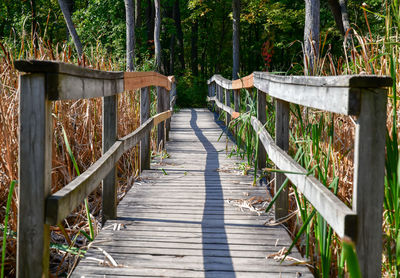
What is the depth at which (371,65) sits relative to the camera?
3.18 metres

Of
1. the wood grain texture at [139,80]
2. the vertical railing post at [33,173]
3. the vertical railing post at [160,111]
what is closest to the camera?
the vertical railing post at [33,173]

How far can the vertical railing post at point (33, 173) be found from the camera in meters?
1.91

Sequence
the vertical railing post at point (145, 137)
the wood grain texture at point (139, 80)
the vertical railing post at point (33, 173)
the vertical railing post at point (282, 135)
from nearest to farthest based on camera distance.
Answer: the vertical railing post at point (33, 173), the vertical railing post at point (282, 135), the wood grain texture at point (139, 80), the vertical railing post at point (145, 137)

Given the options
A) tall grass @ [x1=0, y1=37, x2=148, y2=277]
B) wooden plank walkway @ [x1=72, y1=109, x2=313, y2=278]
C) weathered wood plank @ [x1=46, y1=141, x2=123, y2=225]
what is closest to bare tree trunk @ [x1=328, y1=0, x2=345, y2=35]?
tall grass @ [x1=0, y1=37, x2=148, y2=277]

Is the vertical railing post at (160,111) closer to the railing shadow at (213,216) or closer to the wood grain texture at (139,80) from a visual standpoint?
the wood grain texture at (139,80)

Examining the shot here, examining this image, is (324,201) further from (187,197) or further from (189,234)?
(187,197)

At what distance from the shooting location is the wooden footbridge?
1.77 metres

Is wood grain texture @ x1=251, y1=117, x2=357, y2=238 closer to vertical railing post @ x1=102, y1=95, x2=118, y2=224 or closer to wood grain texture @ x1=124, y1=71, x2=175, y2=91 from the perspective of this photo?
vertical railing post @ x1=102, y1=95, x2=118, y2=224

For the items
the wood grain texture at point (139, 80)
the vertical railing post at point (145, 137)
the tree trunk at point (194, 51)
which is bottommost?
the vertical railing post at point (145, 137)

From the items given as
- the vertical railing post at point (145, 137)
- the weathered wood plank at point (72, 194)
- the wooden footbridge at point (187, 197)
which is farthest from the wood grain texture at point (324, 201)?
the vertical railing post at point (145, 137)

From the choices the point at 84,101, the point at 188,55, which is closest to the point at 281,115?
the point at 84,101

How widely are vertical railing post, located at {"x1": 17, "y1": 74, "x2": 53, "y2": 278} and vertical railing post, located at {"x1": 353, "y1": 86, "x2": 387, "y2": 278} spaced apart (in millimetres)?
1254

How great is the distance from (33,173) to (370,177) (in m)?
1.34

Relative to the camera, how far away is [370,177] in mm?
1755
